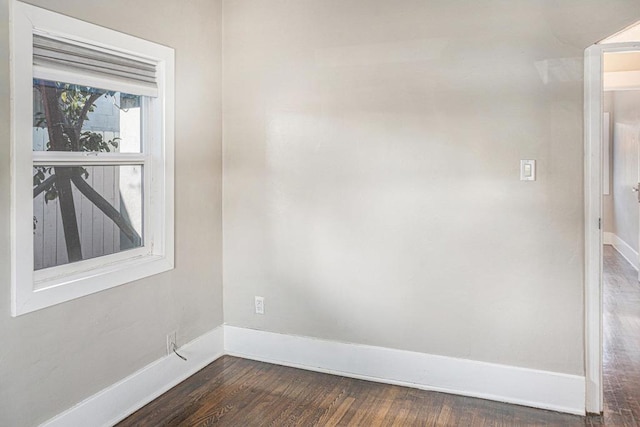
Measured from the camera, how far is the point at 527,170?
2.79 meters

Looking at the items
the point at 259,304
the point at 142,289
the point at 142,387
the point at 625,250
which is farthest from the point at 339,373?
the point at 625,250

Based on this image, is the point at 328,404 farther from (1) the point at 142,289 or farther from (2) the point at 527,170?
(2) the point at 527,170

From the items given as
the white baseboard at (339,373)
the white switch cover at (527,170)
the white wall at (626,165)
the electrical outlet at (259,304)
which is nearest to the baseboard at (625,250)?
the white wall at (626,165)

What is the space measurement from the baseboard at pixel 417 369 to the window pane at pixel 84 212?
1.12 meters

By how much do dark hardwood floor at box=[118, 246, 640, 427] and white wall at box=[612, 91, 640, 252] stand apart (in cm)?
397

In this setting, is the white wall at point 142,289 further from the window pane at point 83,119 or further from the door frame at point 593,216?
the door frame at point 593,216

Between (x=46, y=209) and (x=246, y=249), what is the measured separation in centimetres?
141

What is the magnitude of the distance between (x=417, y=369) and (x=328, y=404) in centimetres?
60

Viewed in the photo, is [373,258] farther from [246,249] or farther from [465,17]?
[465,17]

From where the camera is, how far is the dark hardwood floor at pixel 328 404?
2.66 meters

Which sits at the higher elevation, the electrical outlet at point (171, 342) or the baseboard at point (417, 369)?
the electrical outlet at point (171, 342)

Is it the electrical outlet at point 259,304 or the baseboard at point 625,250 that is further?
the baseboard at point 625,250

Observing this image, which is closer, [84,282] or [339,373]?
[84,282]

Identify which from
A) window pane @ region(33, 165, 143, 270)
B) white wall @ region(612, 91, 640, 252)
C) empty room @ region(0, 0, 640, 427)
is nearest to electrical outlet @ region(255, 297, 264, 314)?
empty room @ region(0, 0, 640, 427)
